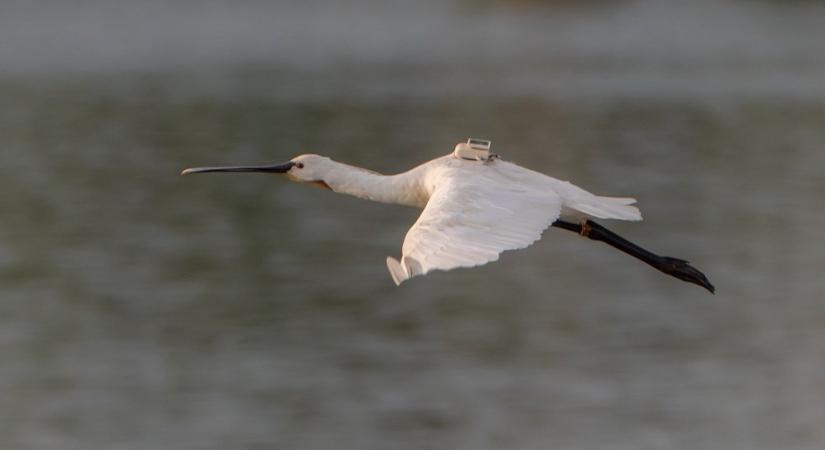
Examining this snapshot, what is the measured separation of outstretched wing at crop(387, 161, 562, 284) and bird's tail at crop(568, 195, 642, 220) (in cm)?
17

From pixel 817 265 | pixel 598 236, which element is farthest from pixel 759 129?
pixel 598 236

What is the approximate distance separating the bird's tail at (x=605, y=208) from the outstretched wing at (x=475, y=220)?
17cm

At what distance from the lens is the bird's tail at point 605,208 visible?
5.56 meters

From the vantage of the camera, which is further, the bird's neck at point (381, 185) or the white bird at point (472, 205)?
the bird's neck at point (381, 185)

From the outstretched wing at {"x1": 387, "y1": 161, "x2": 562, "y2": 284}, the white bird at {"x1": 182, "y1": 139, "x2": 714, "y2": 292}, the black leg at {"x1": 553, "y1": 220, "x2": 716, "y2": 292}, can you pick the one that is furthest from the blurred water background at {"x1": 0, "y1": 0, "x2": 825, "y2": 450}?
the outstretched wing at {"x1": 387, "y1": 161, "x2": 562, "y2": 284}

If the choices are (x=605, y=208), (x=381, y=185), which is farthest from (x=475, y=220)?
(x=381, y=185)

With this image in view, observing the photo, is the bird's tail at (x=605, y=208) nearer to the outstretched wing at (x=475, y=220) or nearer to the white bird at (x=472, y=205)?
the white bird at (x=472, y=205)

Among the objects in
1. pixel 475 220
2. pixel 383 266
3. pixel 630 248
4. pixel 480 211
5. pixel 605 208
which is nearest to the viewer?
pixel 475 220

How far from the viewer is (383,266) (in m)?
11.7

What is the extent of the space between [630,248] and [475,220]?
→ 1.54 meters

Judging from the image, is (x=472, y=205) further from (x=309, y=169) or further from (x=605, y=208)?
(x=309, y=169)

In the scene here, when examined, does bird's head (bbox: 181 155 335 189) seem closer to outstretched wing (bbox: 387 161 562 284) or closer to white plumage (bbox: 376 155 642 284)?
white plumage (bbox: 376 155 642 284)

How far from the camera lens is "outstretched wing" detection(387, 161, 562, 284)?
434 cm

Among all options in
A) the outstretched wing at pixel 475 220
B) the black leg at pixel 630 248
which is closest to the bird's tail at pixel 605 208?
the outstretched wing at pixel 475 220
